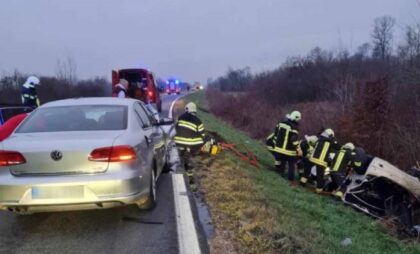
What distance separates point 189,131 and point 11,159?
14.8 feet

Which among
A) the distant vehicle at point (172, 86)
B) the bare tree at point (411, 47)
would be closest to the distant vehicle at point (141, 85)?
the bare tree at point (411, 47)

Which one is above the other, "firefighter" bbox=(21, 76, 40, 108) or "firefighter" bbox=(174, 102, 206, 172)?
"firefighter" bbox=(21, 76, 40, 108)

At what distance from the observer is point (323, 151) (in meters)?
9.75

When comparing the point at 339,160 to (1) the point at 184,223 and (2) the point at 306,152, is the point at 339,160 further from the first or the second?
(1) the point at 184,223

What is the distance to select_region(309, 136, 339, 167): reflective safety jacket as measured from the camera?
975 centimetres

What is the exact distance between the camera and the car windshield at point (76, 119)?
584 centimetres

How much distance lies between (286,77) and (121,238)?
47.5 meters

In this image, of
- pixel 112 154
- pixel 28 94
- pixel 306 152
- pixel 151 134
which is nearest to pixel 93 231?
pixel 112 154

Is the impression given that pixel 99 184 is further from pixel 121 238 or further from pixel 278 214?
pixel 278 214

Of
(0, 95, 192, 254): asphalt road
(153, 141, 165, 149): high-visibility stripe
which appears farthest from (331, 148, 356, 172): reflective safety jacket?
(0, 95, 192, 254): asphalt road

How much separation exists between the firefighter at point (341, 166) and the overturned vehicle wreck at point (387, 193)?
0.36 m

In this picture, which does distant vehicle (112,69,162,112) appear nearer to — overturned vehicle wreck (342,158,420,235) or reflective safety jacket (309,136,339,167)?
reflective safety jacket (309,136,339,167)

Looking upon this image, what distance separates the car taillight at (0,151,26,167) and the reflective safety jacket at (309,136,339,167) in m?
6.35

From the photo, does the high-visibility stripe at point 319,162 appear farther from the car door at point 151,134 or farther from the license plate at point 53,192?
the license plate at point 53,192
